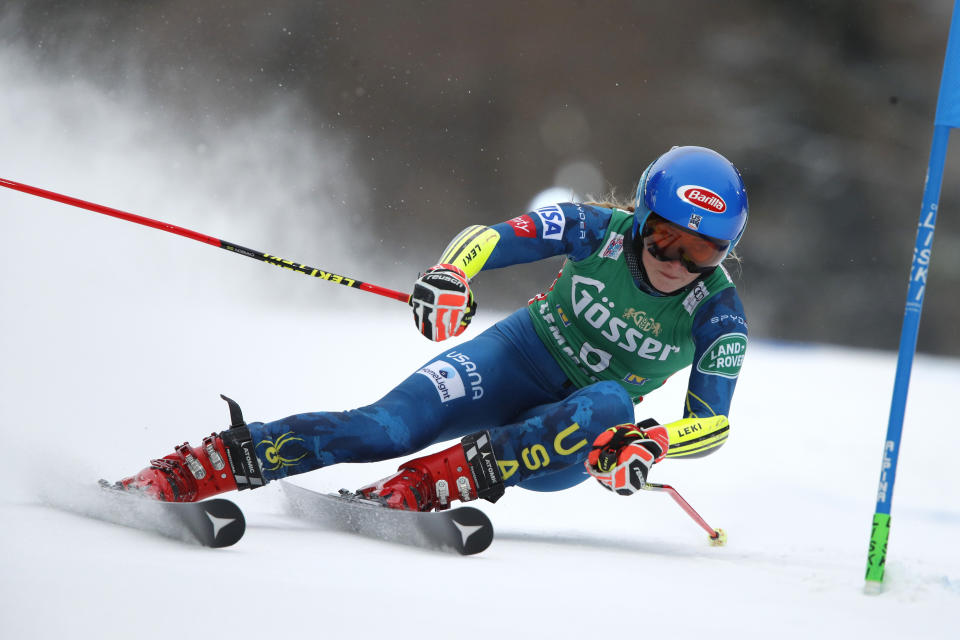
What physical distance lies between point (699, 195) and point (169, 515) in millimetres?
1425

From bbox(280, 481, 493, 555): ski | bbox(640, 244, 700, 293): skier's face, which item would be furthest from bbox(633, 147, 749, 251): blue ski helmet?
bbox(280, 481, 493, 555): ski

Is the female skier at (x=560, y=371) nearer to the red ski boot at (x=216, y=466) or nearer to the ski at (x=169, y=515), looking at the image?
the red ski boot at (x=216, y=466)

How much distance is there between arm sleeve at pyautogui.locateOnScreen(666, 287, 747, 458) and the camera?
84.0 inches

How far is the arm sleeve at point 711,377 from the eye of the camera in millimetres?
2133

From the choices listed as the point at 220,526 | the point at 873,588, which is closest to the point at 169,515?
the point at 220,526

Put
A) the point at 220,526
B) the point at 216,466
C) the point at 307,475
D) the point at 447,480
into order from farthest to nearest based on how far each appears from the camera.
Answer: the point at 307,475
the point at 447,480
the point at 216,466
the point at 220,526

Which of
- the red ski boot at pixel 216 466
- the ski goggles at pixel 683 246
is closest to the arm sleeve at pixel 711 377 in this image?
the ski goggles at pixel 683 246

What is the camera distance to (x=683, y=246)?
231 centimetres

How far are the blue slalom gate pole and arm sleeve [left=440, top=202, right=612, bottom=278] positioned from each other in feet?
3.03

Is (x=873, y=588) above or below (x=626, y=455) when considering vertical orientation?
below

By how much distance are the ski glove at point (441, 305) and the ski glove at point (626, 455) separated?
1.36 feet

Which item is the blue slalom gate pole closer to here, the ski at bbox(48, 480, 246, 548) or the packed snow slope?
the packed snow slope

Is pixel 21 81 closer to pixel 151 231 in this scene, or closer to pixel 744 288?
pixel 151 231

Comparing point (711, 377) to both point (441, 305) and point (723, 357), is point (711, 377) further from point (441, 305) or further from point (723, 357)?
point (441, 305)
